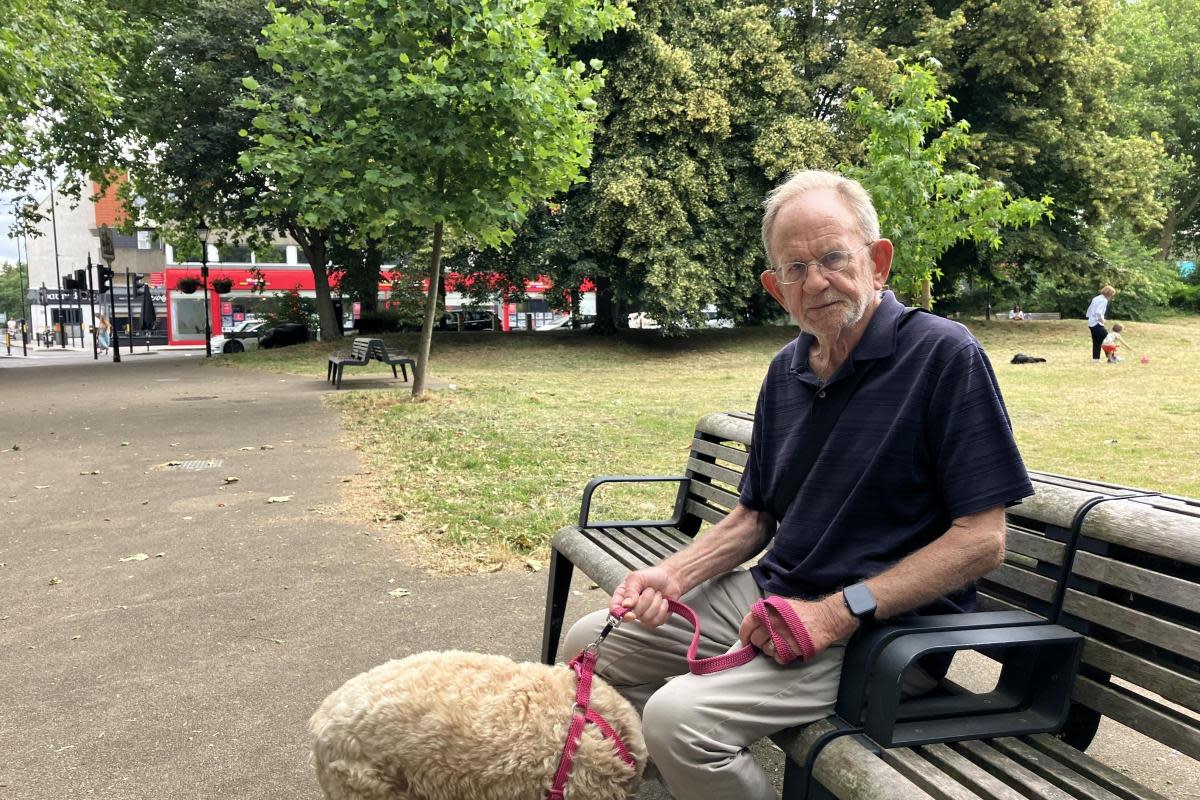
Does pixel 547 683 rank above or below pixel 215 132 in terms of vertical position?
below

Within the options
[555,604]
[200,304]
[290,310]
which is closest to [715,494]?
[555,604]

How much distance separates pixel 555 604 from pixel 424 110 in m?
8.71

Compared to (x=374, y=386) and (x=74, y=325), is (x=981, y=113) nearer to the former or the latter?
(x=374, y=386)

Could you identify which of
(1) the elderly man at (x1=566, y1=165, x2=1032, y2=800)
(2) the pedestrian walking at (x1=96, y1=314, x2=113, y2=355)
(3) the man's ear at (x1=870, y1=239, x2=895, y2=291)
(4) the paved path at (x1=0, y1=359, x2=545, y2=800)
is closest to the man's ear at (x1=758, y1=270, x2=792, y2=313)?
(1) the elderly man at (x1=566, y1=165, x2=1032, y2=800)

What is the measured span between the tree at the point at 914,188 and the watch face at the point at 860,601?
387 inches

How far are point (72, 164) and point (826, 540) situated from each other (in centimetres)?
2554

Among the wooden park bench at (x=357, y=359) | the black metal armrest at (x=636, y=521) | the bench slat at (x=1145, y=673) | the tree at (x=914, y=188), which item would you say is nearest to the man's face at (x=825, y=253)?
the bench slat at (x=1145, y=673)

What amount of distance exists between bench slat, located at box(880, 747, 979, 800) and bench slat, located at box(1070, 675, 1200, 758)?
1.60ft

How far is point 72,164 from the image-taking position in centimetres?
2222

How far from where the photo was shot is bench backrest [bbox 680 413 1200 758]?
69.8 inches

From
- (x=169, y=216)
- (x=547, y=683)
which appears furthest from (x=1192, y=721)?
(x=169, y=216)

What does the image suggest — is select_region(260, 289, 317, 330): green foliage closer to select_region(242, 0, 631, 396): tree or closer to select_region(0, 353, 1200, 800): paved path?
→ select_region(242, 0, 631, 396): tree

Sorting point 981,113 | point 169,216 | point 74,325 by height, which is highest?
point 981,113

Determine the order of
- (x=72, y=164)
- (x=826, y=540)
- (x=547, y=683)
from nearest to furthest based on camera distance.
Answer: (x=547, y=683) → (x=826, y=540) → (x=72, y=164)
